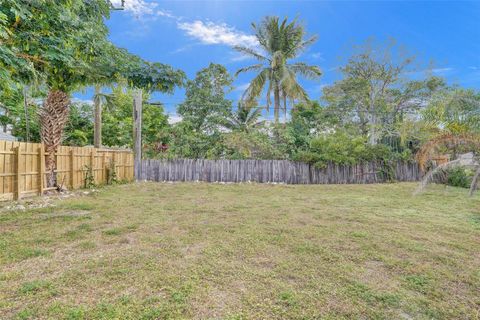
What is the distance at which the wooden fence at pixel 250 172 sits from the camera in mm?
11664

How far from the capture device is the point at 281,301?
6.68 feet

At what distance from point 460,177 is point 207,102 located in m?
11.9

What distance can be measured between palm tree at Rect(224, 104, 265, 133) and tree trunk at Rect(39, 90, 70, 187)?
8.75 m

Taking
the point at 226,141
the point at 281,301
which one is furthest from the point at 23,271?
the point at 226,141

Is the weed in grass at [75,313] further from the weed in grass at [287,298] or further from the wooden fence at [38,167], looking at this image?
the wooden fence at [38,167]

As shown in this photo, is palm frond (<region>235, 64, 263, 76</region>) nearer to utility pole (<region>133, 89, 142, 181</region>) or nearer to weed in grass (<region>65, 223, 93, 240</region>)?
utility pole (<region>133, 89, 142, 181</region>)

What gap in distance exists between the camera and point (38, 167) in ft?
23.9

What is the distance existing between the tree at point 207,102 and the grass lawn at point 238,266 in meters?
11.0

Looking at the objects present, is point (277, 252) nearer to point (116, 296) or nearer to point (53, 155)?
point (116, 296)

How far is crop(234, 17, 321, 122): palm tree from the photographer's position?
16266 mm

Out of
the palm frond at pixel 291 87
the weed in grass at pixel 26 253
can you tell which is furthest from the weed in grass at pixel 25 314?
the palm frond at pixel 291 87

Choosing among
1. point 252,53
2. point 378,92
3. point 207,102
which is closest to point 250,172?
point 207,102

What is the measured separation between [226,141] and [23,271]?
11.1m

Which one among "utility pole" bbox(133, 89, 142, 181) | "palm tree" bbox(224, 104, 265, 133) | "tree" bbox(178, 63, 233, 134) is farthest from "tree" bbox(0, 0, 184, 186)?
"palm tree" bbox(224, 104, 265, 133)
